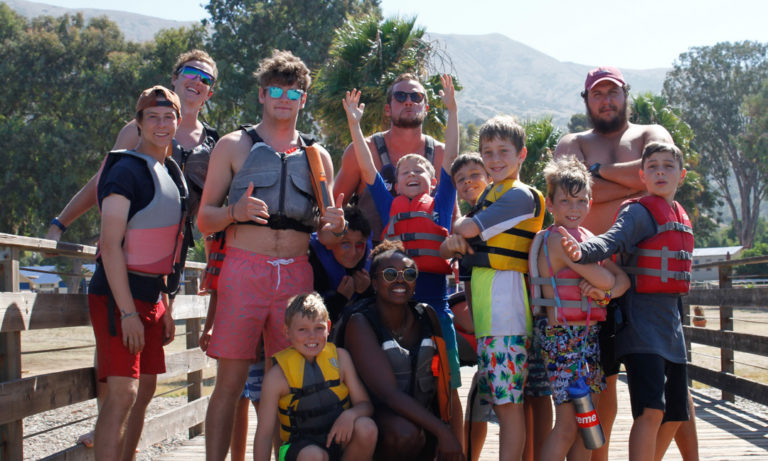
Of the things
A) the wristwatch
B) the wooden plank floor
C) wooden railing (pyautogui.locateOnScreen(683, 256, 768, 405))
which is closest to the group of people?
the wristwatch

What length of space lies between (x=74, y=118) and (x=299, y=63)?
87.9 feet

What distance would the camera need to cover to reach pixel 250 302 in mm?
3611

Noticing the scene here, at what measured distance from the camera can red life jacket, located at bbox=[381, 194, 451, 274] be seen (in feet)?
12.7

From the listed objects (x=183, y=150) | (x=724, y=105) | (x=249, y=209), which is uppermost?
(x=724, y=105)

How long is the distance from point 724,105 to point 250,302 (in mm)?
55851

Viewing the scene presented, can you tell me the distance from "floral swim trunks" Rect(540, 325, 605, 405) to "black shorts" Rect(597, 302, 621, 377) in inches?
7.9

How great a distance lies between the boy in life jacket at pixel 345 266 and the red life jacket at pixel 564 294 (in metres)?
1.07

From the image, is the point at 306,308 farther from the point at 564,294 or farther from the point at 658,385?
the point at 658,385

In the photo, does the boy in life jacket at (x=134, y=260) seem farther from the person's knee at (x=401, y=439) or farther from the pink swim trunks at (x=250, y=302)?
the person's knee at (x=401, y=439)

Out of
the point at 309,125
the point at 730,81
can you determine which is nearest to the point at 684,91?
the point at 730,81

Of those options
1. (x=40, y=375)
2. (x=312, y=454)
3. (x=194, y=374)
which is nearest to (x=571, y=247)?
(x=312, y=454)

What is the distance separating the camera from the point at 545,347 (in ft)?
11.1

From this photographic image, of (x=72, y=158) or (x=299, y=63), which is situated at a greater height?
(x=72, y=158)

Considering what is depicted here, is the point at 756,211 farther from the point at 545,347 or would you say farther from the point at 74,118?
the point at 545,347
